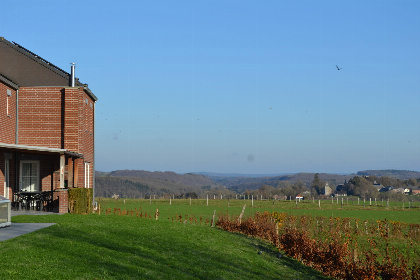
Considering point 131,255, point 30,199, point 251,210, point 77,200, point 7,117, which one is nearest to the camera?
point 131,255

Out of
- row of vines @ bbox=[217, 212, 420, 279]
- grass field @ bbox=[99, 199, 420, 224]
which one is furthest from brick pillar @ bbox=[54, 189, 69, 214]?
grass field @ bbox=[99, 199, 420, 224]

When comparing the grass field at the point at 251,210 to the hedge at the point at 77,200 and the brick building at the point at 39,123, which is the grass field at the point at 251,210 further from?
the hedge at the point at 77,200

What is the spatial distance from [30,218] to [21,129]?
8.50 meters

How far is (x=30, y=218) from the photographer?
21.8 m

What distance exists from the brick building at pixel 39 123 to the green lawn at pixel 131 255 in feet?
18.4

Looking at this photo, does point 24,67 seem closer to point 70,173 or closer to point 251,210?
point 70,173

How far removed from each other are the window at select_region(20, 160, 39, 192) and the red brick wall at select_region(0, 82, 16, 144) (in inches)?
55.5

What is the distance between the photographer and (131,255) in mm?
14828

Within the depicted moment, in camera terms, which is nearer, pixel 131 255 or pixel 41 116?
pixel 131 255

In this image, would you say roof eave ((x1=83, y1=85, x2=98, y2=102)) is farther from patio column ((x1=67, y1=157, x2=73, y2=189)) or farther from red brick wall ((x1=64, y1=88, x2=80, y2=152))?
patio column ((x1=67, y1=157, x2=73, y2=189))

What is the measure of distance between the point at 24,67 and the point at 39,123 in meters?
3.56

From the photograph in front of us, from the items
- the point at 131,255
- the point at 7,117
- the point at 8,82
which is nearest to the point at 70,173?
the point at 7,117

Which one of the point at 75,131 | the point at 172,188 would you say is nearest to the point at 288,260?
the point at 75,131

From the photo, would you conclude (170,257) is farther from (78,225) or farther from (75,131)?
(75,131)
